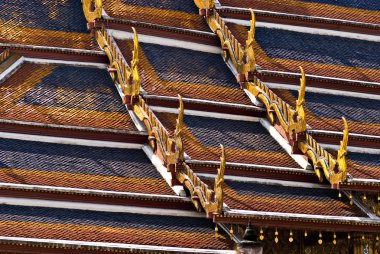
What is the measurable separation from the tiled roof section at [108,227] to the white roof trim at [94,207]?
0.34 ft

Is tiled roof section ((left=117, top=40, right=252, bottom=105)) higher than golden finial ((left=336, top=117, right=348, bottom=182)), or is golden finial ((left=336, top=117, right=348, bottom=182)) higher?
tiled roof section ((left=117, top=40, right=252, bottom=105))

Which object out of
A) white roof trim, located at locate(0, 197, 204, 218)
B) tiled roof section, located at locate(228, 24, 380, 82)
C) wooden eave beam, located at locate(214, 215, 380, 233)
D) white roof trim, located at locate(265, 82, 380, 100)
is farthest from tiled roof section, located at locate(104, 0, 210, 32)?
wooden eave beam, located at locate(214, 215, 380, 233)

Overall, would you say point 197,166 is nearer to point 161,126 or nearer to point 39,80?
point 161,126

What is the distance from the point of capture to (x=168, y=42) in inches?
1426

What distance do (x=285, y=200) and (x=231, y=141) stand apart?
247 centimetres

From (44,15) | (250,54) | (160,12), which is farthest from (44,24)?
(250,54)

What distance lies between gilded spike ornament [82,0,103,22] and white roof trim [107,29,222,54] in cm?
53

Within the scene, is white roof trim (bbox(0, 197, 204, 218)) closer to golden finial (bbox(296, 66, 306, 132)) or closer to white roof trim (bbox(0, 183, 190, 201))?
white roof trim (bbox(0, 183, 190, 201))

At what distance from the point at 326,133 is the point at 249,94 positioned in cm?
274

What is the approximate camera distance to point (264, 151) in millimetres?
33156

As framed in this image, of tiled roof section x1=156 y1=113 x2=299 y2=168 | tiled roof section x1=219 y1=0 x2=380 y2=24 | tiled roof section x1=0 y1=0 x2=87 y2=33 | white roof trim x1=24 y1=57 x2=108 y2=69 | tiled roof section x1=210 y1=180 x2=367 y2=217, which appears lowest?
tiled roof section x1=210 y1=180 x2=367 y2=217

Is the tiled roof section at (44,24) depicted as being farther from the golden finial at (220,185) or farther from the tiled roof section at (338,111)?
the golden finial at (220,185)

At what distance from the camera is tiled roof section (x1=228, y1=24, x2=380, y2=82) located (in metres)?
36.5

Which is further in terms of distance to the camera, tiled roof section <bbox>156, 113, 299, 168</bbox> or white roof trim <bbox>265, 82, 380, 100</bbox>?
white roof trim <bbox>265, 82, 380, 100</bbox>
